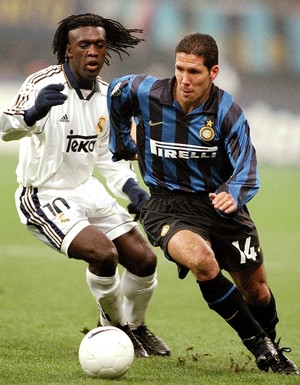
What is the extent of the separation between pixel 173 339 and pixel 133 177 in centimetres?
123

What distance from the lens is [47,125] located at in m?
6.94

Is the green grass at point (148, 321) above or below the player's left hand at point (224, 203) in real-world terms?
below

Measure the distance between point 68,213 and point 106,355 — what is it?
1514 mm

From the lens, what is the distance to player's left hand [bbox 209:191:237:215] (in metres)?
5.76

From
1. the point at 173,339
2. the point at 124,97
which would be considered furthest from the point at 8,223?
the point at 124,97

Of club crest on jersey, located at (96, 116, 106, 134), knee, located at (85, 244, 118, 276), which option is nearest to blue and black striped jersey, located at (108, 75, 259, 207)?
knee, located at (85, 244, 118, 276)

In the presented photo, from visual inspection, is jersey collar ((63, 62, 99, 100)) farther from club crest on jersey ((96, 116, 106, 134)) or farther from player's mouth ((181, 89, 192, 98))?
player's mouth ((181, 89, 192, 98))

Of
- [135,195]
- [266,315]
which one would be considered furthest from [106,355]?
[135,195]

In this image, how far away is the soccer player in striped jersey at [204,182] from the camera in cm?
591

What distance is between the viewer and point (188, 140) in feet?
20.3

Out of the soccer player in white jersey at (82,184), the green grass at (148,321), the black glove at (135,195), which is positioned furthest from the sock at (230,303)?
the black glove at (135,195)

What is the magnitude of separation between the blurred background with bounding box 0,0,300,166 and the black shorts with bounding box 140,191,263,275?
57.5 ft

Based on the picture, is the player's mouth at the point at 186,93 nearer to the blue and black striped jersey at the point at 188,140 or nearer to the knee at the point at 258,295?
the blue and black striped jersey at the point at 188,140

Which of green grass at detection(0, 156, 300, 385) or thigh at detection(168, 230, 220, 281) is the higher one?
thigh at detection(168, 230, 220, 281)
